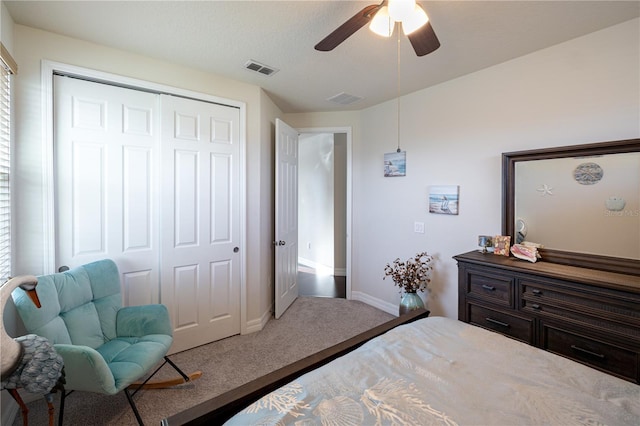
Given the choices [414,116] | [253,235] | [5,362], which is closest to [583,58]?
[414,116]

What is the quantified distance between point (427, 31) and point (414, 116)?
1720 millimetres

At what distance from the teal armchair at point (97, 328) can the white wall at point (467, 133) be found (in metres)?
2.44

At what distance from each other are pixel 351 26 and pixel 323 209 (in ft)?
13.4

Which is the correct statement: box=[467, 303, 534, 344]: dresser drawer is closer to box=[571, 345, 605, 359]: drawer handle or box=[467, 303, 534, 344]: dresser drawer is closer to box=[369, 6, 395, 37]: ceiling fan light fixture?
box=[571, 345, 605, 359]: drawer handle

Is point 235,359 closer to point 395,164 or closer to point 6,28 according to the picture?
point 395,164

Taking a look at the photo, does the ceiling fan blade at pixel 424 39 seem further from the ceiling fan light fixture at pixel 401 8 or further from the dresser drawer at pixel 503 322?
the dresser drawer at pixel 503 322

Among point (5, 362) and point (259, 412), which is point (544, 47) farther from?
point (5, 362)

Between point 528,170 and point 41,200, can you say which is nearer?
point 41,200

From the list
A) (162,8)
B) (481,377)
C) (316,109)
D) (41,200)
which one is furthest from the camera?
(316,109)

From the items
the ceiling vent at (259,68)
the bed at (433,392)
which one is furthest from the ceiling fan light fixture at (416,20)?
the bed at (433,392)

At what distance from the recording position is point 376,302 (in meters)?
3.54

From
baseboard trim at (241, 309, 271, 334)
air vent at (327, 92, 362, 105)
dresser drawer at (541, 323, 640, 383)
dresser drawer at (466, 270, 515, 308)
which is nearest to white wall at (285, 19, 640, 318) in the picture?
air vent at (327, 92, 362, 105)

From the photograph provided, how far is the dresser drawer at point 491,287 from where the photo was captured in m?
1.94

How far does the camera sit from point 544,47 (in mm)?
2121
